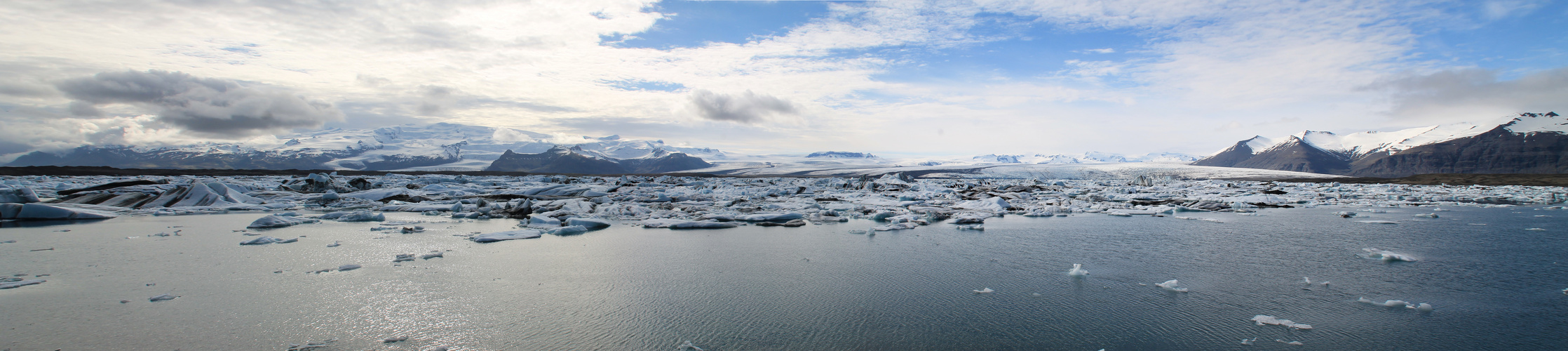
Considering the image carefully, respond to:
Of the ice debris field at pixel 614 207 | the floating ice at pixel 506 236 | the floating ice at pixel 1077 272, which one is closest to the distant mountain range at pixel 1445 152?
the ice debris field at pixel 614 207

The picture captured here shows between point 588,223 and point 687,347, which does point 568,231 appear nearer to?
point 588,223

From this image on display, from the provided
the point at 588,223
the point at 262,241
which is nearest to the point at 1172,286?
the point at 588,223

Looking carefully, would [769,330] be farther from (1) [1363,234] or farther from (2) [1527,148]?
(2) [1527,148]

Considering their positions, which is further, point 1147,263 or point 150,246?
point 150,246

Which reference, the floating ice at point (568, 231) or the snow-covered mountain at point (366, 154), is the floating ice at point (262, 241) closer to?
the floating ice at point (568, 231)

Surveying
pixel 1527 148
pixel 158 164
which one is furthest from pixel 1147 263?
pixel 158 164

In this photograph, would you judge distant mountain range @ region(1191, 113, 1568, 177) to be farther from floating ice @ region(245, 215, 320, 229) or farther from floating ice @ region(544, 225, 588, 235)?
floating ice @ region(245, 215, 320, 229)
